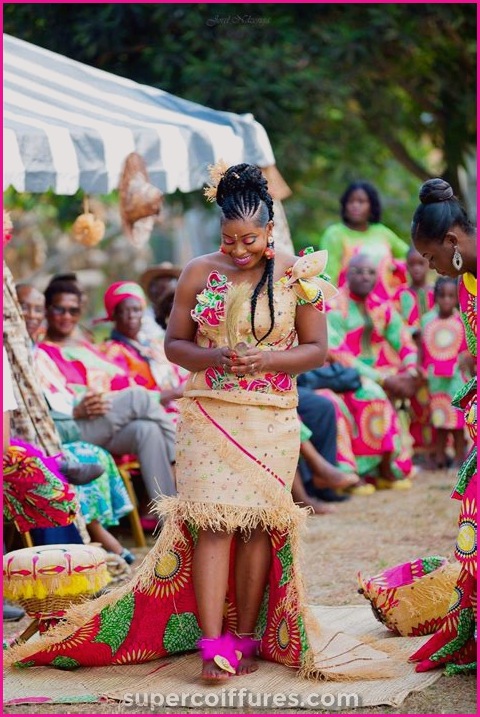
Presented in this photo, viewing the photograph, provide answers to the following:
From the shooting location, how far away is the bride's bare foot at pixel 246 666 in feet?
15.4

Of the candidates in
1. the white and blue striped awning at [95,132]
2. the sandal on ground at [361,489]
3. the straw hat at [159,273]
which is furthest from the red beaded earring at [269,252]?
the straw hat at [159,273]

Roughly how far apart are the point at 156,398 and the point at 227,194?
11.8ft

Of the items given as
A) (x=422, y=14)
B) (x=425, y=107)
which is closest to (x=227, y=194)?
(x=422, y=14)

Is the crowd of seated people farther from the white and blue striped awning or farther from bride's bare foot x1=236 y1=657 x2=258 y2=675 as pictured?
bride's bare foot x1=236 y1=657 x2=258 y2=675

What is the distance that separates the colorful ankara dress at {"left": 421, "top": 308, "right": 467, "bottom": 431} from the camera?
10164 mm

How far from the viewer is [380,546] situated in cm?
736

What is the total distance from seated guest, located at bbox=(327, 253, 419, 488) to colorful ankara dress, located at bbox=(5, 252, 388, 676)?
483cm

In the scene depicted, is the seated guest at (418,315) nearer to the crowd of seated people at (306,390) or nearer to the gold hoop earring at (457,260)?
the crowd of seated people at (306,390)

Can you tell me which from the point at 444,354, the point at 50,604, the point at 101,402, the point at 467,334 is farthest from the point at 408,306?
the point at 50,604

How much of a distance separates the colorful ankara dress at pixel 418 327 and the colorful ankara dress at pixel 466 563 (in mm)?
5686

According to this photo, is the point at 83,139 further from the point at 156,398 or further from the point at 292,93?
the point at 292,93

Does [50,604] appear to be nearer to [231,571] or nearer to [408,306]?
[231,571]

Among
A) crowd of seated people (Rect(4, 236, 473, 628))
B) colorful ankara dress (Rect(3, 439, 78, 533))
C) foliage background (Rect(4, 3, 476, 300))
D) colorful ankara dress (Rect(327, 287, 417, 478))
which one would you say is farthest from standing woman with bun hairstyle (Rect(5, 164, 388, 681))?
foliage background (Rect(4, 3, 476, 300))

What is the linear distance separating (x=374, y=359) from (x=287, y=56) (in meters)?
4.69
